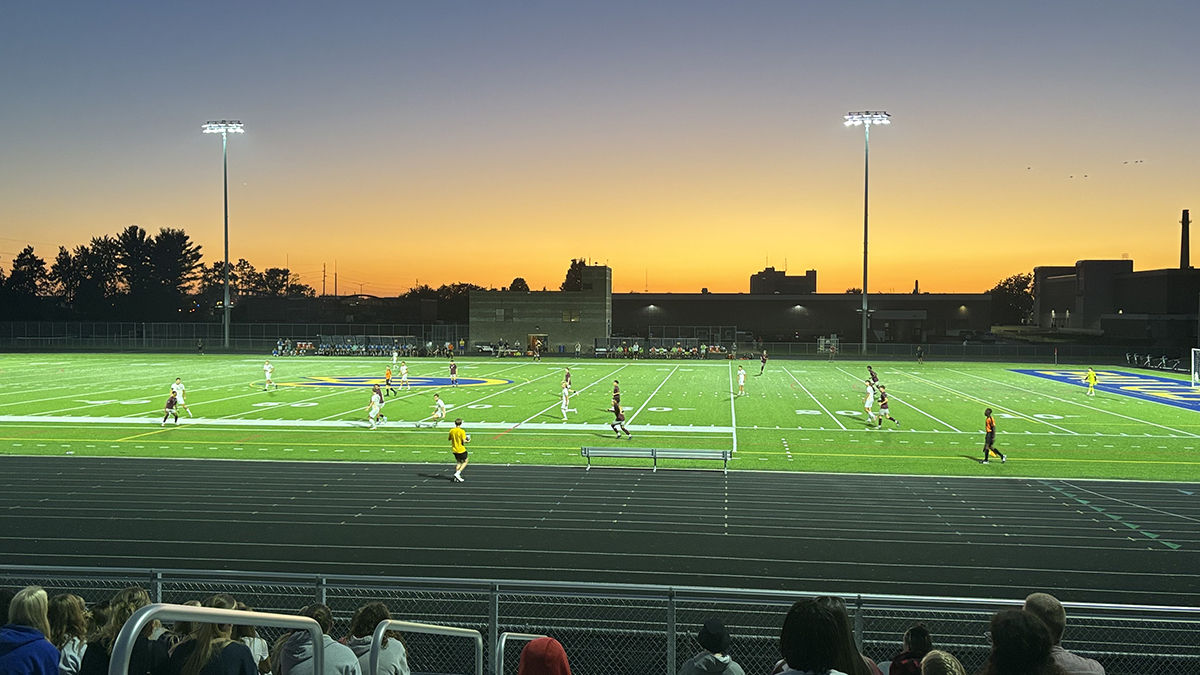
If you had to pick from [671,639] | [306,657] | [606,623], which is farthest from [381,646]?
[606,623]

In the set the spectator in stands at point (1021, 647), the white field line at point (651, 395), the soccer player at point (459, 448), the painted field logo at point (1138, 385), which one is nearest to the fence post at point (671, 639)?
the spectator in stands at point (1021, 647)

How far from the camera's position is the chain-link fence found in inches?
313

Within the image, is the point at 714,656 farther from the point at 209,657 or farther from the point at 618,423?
the point at 618,423

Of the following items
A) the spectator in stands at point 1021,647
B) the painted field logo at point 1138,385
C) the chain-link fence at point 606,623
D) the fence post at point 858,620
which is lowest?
the chain-link fence at point 606,623

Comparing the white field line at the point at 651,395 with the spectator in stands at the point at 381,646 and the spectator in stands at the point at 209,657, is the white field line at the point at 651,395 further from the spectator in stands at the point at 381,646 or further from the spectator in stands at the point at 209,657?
the spectator in stands at the point at 209,657

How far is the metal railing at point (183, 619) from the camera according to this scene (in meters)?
2.54

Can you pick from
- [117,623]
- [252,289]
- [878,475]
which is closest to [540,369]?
[878,475]

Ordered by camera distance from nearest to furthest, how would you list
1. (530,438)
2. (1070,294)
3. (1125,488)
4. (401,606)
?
(401,606)
(1125,488)
(530,438)
(1070,294)

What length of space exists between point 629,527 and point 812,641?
1099cm

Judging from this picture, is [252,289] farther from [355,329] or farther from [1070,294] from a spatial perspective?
[1070,294]

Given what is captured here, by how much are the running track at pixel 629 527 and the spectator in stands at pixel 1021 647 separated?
7631 mm

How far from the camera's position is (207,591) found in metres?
11.1

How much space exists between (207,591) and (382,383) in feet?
116

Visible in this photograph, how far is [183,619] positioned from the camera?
2.82 m
